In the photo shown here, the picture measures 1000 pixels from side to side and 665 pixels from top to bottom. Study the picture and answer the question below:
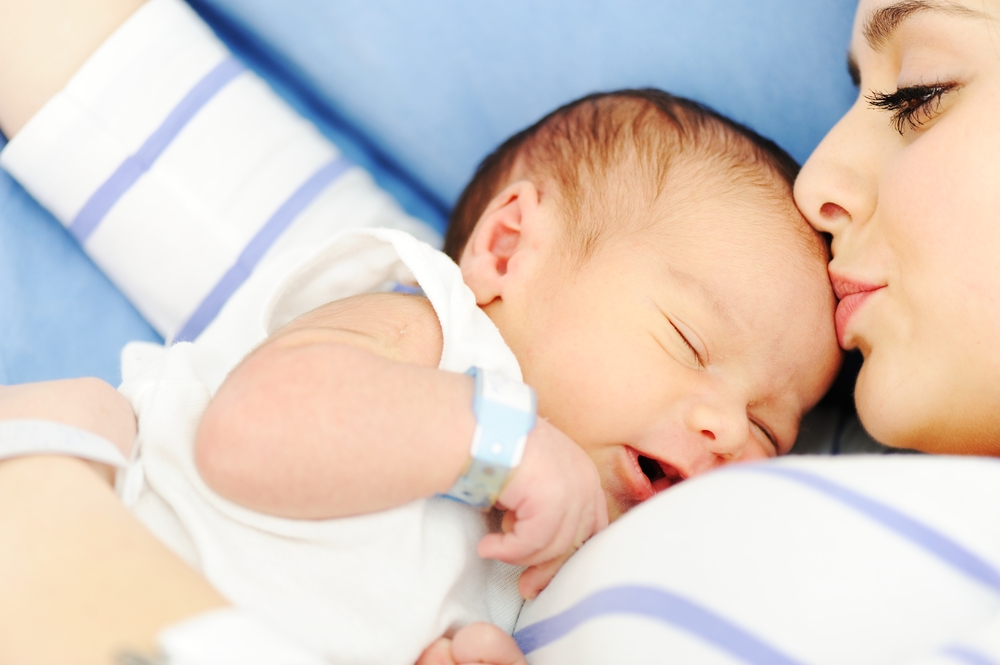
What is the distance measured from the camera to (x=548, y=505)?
95 centimetres

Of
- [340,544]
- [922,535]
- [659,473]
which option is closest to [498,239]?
[659,473]

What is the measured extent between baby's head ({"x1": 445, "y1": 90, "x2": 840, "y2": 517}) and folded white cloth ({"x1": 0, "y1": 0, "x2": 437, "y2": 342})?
55cm

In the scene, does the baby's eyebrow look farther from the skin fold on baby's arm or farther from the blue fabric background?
the blue fabric background

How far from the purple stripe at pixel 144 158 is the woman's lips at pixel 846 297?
51.9 inches

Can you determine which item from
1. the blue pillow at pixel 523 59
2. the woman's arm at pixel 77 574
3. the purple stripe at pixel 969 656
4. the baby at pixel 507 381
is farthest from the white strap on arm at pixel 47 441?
the blue pillow at pixel 523 59

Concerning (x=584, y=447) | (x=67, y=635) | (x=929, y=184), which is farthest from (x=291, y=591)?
(x=929, y=184)

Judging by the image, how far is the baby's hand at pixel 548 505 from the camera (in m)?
0.95

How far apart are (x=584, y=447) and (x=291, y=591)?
17.9 inches

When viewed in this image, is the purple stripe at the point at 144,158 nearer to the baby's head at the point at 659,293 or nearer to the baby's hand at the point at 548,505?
the baby's head at the point at 659,293

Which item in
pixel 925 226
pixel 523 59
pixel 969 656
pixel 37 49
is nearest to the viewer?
pixel 969 656

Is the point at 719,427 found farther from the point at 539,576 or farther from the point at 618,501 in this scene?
the point at 539,576

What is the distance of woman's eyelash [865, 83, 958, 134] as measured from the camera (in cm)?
107

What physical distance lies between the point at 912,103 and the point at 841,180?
0.14m

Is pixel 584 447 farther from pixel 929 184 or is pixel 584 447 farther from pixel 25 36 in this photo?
pixel 25 36
